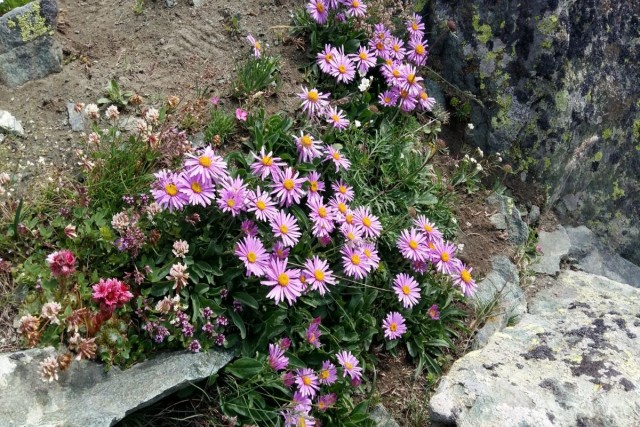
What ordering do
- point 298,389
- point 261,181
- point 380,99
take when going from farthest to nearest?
1. point 380,99
2. point 261,181
3. point 298,389

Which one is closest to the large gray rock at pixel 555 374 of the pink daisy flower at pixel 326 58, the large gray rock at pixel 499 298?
the large gray rock at pixel 499 298

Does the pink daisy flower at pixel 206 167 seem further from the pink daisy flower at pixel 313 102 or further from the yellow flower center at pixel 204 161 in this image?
the pink daisy flower at pixel 313 102

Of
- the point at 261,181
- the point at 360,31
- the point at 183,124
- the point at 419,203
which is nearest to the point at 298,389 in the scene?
the point at 261,181

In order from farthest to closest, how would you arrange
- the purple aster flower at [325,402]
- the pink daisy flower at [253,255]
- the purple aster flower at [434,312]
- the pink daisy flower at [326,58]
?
the pink daisy flower at [326,58]
the purple aster flower at [434,312]
the purple aster flower at [325,402]
the pink daisy flower at [253,255]

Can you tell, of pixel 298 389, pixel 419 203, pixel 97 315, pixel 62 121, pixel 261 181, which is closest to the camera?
pixel 97 315

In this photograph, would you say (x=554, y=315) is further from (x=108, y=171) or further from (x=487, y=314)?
(x=108, y=171)

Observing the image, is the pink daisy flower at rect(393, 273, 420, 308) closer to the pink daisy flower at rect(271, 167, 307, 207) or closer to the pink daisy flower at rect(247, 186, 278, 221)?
the pink daisy flower at rect(271, 167, 307, 207)

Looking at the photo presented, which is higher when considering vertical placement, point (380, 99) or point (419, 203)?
point (380, 99)

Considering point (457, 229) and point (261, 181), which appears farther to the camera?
point (457, 229)

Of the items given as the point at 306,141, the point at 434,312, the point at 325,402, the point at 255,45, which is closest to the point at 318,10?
the point at 255,45
